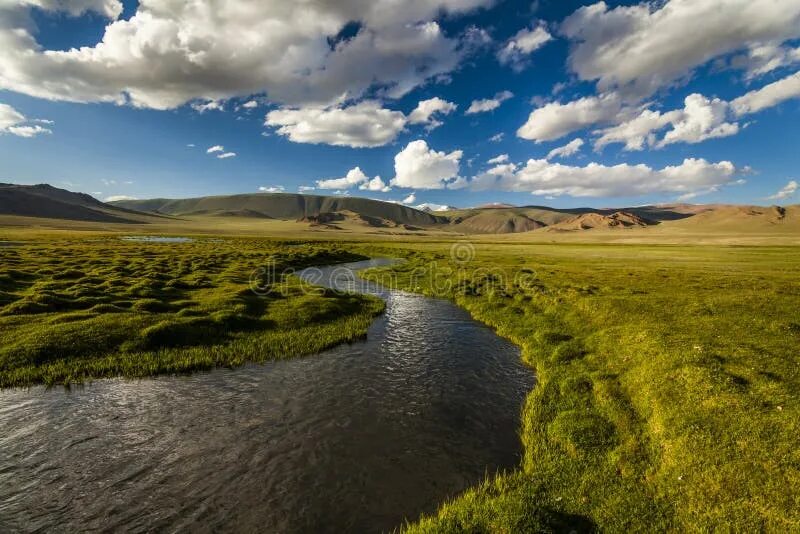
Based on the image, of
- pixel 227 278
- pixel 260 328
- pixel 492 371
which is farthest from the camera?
pixel 227 278

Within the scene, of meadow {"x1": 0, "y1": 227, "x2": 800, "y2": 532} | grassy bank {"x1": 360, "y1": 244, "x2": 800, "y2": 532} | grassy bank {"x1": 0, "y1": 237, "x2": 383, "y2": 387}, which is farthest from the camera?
grassy bank {"x1": 0, "y1": 237, "x2": 383, "y2": 387}

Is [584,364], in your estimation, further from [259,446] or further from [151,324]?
[151,324]

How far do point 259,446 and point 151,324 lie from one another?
751 inches

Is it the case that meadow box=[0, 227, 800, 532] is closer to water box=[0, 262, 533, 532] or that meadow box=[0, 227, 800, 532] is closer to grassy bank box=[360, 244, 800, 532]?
grassy bank box=[360, 244, 800, 532]

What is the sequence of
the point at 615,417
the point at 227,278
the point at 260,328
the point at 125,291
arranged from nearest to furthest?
the point at 615,417
the point at 260,328
the point at 125,291
the point at 227,278

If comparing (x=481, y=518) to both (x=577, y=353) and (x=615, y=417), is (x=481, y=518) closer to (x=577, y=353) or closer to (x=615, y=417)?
(x=615, y=417)

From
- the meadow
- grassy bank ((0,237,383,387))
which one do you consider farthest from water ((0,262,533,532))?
grassy bank ((0,237,383,387))

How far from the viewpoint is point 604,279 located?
56594 millimetres

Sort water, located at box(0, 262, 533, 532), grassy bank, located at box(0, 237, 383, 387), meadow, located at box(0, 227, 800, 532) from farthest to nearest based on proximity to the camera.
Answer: grassy bank, located at box(0, 237, 383, 387) < water, located at box(0, 262, 533, 532) < meadow, located at box(0, 227, 800, 532)

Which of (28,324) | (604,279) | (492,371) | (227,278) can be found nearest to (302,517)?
(492,371)

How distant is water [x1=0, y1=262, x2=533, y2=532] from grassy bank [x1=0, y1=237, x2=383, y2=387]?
211cm

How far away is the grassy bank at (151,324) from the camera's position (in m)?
23.9

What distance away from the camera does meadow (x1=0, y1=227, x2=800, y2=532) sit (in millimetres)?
12438

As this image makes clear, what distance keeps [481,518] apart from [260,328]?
990 inches
